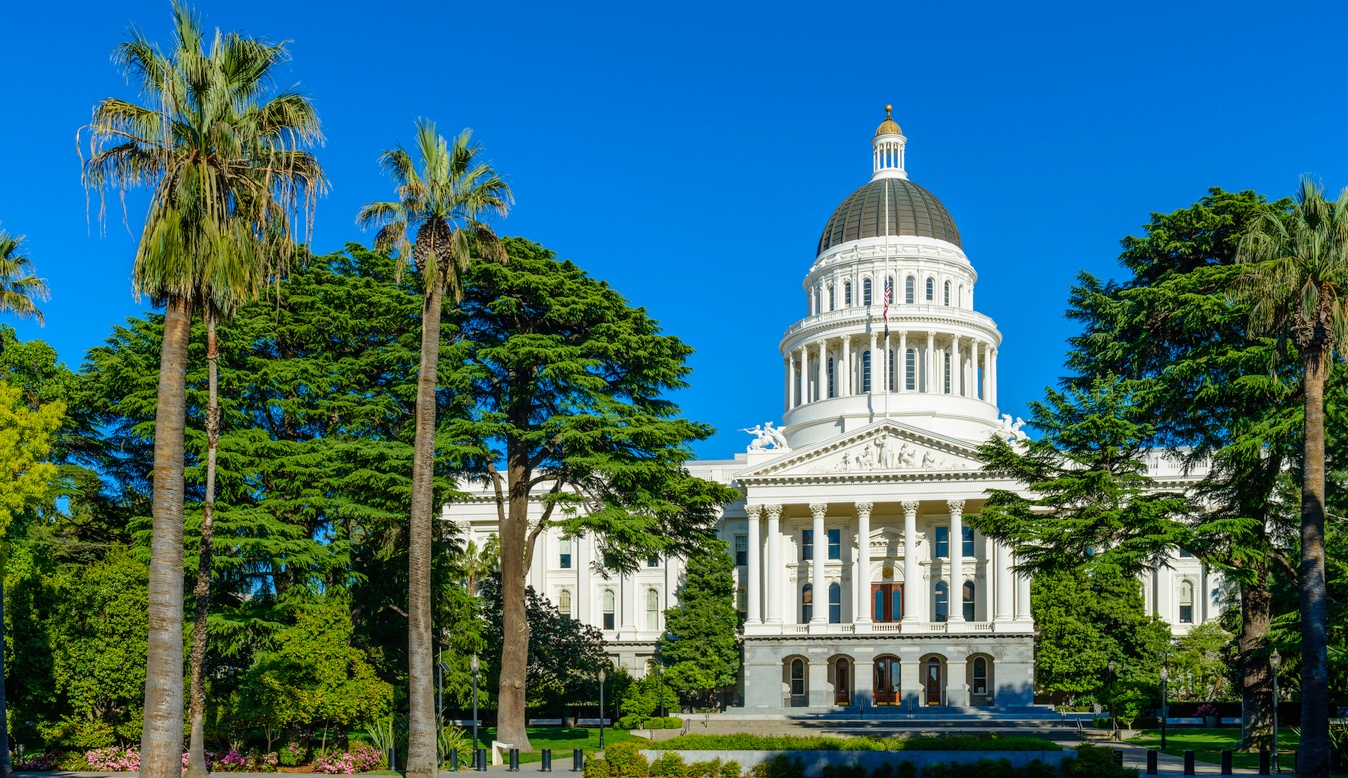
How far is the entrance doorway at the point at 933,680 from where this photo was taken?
75.2m

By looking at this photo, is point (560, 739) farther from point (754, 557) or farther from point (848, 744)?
point (754, 557)

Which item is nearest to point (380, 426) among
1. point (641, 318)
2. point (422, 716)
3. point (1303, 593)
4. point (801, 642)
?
point (641, 318)

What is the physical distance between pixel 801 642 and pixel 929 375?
22.4 metres

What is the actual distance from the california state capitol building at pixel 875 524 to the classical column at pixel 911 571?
→ 0.32 ft

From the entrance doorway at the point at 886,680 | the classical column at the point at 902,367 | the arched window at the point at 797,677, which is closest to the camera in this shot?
the entrance doorway at the point at 886,680

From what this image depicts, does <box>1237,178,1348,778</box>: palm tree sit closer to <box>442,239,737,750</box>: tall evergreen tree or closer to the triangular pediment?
<box>442,239,737,750</box>: tall evergreen tree

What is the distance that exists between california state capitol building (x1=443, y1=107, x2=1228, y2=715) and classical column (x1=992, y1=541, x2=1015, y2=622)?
4.5 inches

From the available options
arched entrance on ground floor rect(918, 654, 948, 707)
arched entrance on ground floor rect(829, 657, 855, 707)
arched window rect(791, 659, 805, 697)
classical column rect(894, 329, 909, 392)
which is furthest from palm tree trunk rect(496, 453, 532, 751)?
classical column rect(894, 329, 909, 392)

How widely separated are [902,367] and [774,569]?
19.7 m

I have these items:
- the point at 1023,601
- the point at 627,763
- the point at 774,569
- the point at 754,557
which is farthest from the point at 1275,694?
the point at 754,557

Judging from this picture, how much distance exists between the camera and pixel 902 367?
296ft

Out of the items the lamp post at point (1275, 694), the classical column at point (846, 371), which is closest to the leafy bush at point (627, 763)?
the lamp post at point (1275, 694)

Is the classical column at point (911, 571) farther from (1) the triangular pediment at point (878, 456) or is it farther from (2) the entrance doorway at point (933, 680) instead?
(2) the entrance doorway at point (933, 680)

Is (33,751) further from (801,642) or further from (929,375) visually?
(929,375)
